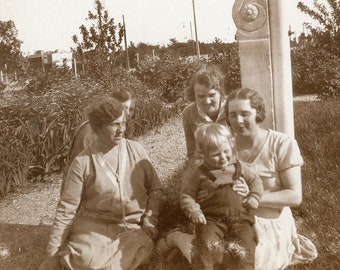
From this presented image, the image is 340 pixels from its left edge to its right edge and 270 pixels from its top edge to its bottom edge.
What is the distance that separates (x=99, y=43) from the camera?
11469 mm

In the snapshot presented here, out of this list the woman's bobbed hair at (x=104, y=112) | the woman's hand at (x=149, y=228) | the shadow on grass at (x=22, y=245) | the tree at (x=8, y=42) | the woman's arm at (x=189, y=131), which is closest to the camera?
the woman's bobbed hair at (x=104, y=112)

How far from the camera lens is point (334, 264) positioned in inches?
119

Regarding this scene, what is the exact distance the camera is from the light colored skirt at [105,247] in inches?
125

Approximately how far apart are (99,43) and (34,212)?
22.2ft

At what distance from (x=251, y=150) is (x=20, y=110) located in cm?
480

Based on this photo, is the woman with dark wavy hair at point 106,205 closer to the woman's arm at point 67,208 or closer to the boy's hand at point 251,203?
the woman's arm at point 67,208

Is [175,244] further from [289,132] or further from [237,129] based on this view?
[289,132]

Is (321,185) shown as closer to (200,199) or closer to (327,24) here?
(200,199)

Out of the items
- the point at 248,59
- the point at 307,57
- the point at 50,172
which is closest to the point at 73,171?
the point at 248,59

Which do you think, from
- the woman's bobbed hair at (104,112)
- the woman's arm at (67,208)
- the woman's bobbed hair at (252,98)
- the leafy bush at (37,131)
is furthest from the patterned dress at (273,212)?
the leafy bush at (37,131)

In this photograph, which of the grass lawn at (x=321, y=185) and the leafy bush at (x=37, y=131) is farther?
the leafy bush at (x=37, y=131)

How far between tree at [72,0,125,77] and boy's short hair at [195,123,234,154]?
8.37 metres

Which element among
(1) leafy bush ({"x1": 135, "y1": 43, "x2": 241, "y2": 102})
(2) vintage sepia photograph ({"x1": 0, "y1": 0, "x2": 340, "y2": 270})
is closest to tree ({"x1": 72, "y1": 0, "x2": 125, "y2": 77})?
(1) leafy bush ({"x1": 135, "y1": 43, "x2": 241, "y2": 102})

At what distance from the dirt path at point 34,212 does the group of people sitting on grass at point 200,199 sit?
0.80 m
